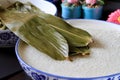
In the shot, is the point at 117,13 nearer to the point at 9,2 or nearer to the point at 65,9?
the point at 65,9

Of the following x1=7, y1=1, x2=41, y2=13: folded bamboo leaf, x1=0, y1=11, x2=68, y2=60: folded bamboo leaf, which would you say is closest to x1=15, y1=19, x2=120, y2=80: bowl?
x1=0, y1=11, x2=68, y2=60: folded bamboo leaf

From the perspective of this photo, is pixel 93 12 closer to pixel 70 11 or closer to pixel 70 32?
pixel 70 11

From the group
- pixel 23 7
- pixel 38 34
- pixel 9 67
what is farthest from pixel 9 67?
pixel 23 7

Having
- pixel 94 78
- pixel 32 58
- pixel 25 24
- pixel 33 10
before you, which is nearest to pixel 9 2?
pixel 33 10

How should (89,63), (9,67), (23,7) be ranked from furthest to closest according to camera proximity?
(23,7) < (9,67) < (89,63)

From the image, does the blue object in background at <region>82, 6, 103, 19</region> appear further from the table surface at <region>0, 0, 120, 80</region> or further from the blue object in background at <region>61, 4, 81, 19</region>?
the table surface at <region>0, 0, 120, 80</region>
